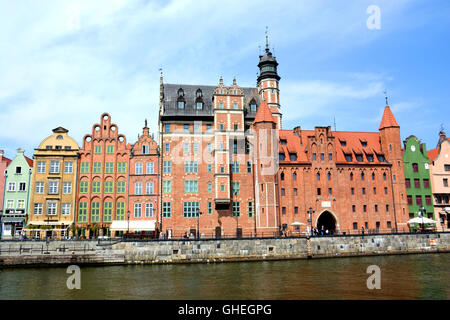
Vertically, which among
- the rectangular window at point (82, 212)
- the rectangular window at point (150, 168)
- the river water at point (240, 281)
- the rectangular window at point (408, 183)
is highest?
the rectangular window at point (150, 168)

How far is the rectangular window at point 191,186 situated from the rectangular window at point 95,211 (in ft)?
44.8

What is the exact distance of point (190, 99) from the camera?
61.0m

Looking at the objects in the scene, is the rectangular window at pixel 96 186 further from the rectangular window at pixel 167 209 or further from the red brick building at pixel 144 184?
the rectangular window at pixel 167 209

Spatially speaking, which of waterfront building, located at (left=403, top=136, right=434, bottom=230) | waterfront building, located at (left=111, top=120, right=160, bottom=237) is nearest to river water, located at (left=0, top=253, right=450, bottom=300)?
waterfront building, located at (left=111, top=120, right=160, bottom=237)

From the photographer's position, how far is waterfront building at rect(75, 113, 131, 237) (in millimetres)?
55219

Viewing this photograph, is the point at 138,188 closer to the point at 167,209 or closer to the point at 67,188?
the point at 167,209

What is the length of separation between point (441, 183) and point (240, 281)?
165 feet

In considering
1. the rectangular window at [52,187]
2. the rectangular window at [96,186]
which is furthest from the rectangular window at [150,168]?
the rectangular window at [52,187]

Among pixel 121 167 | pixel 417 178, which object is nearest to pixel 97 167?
pixel 121 167

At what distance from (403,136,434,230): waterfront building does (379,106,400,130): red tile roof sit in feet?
15.7

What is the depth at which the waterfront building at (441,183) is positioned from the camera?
63.4 m

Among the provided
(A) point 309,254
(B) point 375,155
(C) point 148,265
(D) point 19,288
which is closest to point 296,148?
(B) point 375,155
